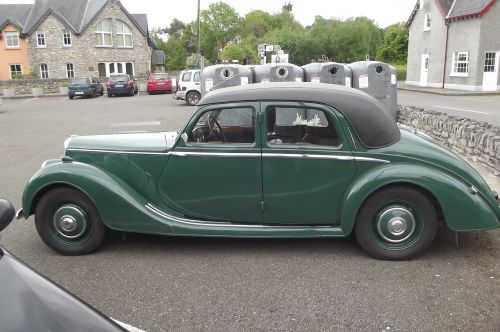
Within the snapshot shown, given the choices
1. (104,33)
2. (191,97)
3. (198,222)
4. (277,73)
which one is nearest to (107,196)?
(198,222)

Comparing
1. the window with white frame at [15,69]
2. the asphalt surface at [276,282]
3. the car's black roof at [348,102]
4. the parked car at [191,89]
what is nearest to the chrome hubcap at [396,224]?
the asphalt surface at [276,282]

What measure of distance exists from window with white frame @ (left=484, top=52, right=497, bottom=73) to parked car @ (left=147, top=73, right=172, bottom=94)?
2018cm

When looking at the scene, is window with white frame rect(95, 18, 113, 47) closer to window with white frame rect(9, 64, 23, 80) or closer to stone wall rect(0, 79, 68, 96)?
window with white frame rect(9, 64, 23, 80)

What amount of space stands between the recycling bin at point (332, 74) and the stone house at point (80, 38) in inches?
1416

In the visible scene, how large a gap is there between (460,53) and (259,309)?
2965cm

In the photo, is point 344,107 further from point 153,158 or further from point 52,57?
point 52,57

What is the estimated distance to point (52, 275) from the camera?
13.9 ft

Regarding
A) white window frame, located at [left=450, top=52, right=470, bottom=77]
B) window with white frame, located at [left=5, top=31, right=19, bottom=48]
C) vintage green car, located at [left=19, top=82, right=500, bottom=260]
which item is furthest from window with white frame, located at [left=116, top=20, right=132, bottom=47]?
vintage green car, located at [left=19, top=82, right=500, bottom=260]

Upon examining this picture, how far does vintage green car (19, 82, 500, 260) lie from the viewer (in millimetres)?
4336

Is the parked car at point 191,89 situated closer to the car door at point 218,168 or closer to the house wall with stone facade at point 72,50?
the car door at point 218,168

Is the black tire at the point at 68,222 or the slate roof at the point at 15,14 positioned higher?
the slate roof at the point at 15,14

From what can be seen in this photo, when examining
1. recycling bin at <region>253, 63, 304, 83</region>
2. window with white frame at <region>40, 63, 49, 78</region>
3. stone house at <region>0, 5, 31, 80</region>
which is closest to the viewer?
recycling bin at <region>253, 63, 304, 83</region>

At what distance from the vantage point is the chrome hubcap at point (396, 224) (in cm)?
436

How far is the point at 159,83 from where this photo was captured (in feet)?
106
